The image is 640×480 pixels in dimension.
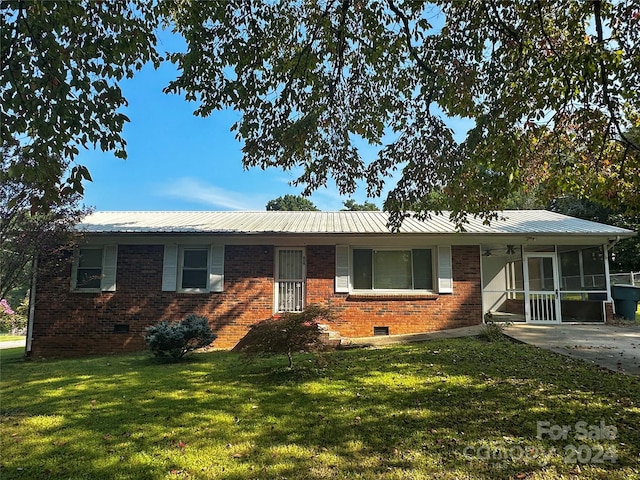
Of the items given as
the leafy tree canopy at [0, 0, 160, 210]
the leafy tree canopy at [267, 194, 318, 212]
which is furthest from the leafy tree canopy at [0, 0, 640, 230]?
the leafy tree canopy at [267, 194, 318, 212]

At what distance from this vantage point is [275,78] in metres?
6.73

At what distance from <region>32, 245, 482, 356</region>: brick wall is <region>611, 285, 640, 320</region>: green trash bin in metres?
5.50

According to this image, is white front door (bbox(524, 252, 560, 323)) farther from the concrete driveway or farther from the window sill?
the window sill

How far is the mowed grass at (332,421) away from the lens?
3801 millimetres

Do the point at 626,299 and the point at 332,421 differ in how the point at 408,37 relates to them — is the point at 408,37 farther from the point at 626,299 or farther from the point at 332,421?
the point at 626,299

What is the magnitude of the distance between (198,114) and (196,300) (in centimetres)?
723

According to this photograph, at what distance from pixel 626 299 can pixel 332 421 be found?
42.9 feet

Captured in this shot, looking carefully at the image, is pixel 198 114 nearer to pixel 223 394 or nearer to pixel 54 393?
pixel 223 394

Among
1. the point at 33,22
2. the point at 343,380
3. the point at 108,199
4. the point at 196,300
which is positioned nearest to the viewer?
the point at 33,22

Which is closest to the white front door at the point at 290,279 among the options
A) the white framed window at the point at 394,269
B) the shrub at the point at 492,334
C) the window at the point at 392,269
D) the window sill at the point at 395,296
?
the white framed window at the point at 394,269

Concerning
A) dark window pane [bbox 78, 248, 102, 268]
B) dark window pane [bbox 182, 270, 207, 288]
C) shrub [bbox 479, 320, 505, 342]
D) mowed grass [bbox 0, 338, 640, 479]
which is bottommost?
mowed grass [bbox 0, 338, 640, 479]

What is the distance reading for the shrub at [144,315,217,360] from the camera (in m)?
8.96

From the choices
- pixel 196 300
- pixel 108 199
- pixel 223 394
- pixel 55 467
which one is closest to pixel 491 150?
pixel 223 394

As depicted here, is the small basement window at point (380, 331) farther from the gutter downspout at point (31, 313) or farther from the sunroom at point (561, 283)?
the gutter downspout at point (31, 313)
